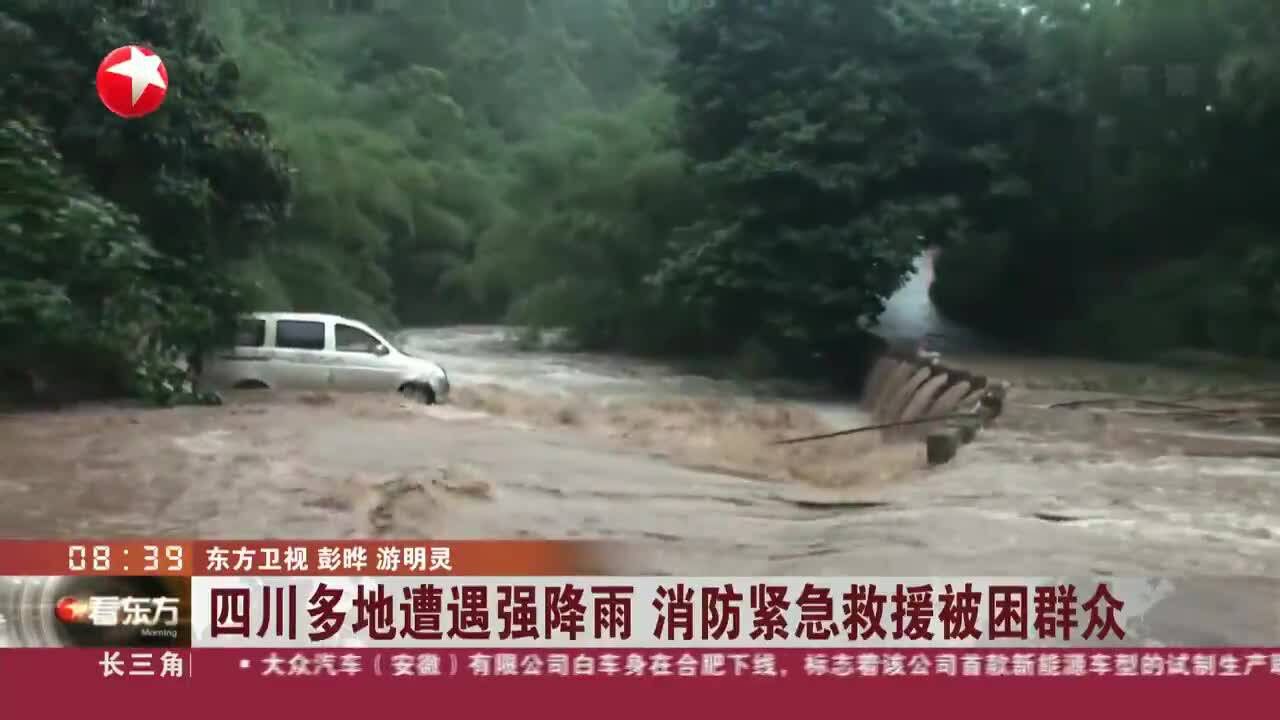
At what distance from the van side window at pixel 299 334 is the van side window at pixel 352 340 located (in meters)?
0.12

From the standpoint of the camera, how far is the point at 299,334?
370 inches

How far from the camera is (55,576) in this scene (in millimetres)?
3547

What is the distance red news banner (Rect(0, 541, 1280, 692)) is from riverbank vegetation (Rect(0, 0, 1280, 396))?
4562mm

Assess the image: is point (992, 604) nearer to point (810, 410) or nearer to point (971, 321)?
point (810, 410)

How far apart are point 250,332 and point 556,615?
20.5 feet

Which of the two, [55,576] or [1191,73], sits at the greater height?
[1191,73]

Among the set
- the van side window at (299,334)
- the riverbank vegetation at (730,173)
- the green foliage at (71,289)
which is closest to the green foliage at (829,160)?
the riverbank vegetation at (730,173)

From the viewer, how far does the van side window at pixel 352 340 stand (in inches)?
376

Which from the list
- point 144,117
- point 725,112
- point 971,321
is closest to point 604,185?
point 725,112

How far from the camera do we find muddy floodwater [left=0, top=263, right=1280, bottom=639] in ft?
14.0
